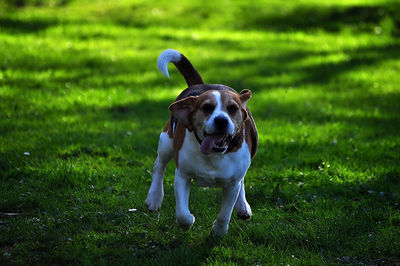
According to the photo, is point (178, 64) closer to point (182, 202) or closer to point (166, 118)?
point (182, 202)

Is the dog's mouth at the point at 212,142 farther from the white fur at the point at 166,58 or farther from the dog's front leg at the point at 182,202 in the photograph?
the white fur at the point at 166,58

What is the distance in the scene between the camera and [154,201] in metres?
5.34

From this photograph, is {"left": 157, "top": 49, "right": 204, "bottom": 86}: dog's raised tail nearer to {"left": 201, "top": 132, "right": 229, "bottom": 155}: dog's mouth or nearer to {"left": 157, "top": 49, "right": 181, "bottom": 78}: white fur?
{"left": 157, "top": 49, "right": 181, "bottom": 78}: white fur

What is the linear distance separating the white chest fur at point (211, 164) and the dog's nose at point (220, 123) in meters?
0.36

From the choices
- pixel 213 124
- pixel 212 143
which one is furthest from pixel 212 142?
pixel 213 124

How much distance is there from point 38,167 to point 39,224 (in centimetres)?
152

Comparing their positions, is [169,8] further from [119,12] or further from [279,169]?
[279,169]

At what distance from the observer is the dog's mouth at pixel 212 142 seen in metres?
4.09

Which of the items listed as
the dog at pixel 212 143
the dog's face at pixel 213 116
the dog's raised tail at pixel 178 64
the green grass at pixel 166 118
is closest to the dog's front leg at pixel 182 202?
the dog at pixel 212 143

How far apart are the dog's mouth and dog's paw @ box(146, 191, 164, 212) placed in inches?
55.5

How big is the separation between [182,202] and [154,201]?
0.85 m

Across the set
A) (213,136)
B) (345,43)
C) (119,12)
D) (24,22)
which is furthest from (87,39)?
(213,136)

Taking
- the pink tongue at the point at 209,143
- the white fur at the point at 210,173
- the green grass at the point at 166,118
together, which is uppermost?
the pink tongue at the point at 209,143

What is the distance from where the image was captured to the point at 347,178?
645 centimetres
